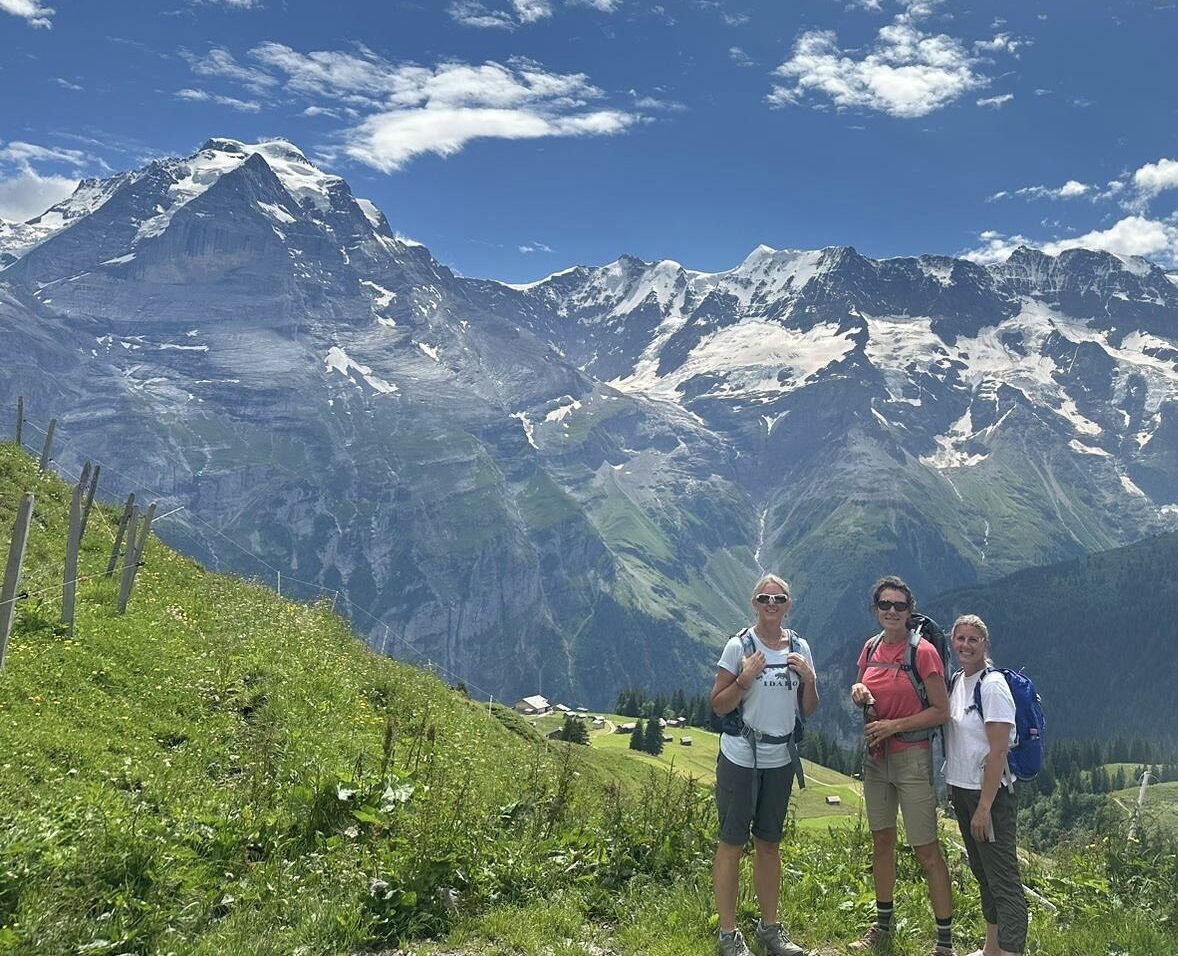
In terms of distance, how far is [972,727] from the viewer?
879cm

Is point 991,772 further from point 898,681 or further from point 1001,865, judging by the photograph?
point 898,681

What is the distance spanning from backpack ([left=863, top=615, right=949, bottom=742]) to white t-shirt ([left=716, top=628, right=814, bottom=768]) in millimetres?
1419

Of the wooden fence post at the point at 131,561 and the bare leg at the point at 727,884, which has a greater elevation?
the wooden fence post at the point at 131,561

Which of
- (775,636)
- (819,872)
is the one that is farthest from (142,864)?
(819,872)

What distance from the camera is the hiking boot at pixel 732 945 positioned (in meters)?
7.81

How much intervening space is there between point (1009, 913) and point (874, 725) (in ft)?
7.40

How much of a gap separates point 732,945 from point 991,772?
128 inches

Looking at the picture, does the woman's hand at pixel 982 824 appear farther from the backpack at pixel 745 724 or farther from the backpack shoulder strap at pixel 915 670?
the backpack at pixel 745 724

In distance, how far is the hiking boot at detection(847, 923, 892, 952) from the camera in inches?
340

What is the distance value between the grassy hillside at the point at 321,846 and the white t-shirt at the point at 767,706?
1820 mm

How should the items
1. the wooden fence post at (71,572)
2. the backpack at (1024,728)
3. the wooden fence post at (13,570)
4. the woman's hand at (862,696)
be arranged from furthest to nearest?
1. the wooden fence post at (71,572)
2. the wooden fence post at (13,570)
3. the woman's hand at (862,696)
4. the backpack at (1024,728)

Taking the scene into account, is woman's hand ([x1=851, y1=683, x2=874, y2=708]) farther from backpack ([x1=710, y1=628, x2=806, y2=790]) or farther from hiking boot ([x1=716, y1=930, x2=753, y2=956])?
hiking boot ([x1=716, y1=930, x2=753, y2=956])

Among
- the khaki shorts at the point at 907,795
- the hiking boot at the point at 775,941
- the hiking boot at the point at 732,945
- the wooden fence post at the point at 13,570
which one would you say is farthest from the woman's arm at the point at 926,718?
the wooden fence post at the point at 13,570

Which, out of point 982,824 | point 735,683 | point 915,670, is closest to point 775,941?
point 982,824
